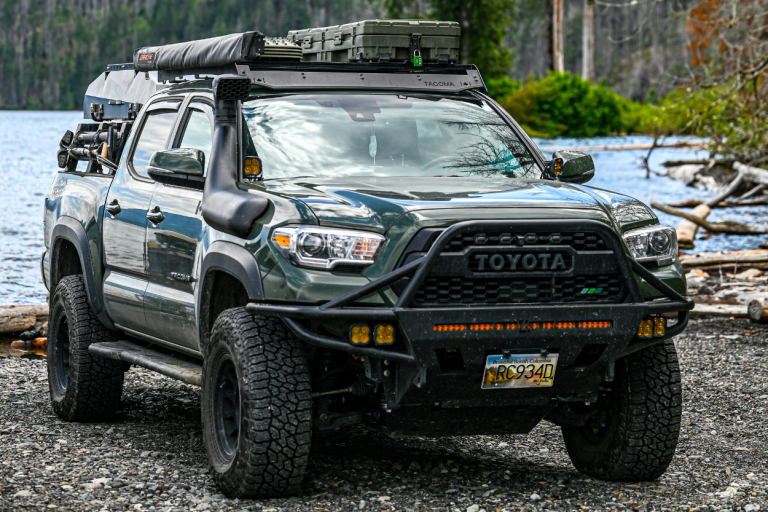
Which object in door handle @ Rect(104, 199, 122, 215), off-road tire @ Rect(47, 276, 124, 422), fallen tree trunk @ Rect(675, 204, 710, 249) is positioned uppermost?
door handle @ Rect(104, 199, 122, 215)

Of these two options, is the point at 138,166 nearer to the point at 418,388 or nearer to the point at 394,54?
the point at 394,54

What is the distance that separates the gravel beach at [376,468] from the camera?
554cm


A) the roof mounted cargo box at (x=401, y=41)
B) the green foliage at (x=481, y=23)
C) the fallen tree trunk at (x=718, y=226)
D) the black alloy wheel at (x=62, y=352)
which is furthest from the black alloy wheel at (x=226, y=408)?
the green foliage at (x=481, y=23)

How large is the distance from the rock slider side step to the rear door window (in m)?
1.08

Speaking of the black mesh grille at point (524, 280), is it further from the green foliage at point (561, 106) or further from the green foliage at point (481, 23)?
the green foliage at point (561, 106)

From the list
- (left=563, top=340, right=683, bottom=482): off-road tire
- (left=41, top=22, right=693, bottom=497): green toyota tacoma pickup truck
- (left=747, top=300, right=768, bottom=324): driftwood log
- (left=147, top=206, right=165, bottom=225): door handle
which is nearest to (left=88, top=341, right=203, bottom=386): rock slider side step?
(left=41, top=22, right=693, bottom=497): green toyota tacoma pickup truck

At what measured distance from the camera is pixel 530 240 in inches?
201

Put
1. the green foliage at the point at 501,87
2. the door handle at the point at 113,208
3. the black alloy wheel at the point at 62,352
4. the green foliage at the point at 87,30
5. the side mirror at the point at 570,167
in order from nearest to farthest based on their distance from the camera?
the side mirror at the point at 570,167 < the door handle at the point at 113,208 < the black alloy wheel at the point at 62,352 < the green foliage at the point at 501,87 < the green foliage at the point at 87,30

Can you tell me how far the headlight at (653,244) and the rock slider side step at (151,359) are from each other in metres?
2.31

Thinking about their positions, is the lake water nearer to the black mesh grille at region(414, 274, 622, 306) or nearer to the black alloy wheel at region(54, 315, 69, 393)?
the black alloy wheel at region(54, 315, 69, 393)

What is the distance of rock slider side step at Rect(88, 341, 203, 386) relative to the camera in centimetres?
628

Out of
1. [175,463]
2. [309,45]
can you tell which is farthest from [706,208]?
[175,463]

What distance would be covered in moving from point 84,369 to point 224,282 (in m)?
1.94

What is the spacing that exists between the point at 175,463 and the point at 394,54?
2798 millimetres
